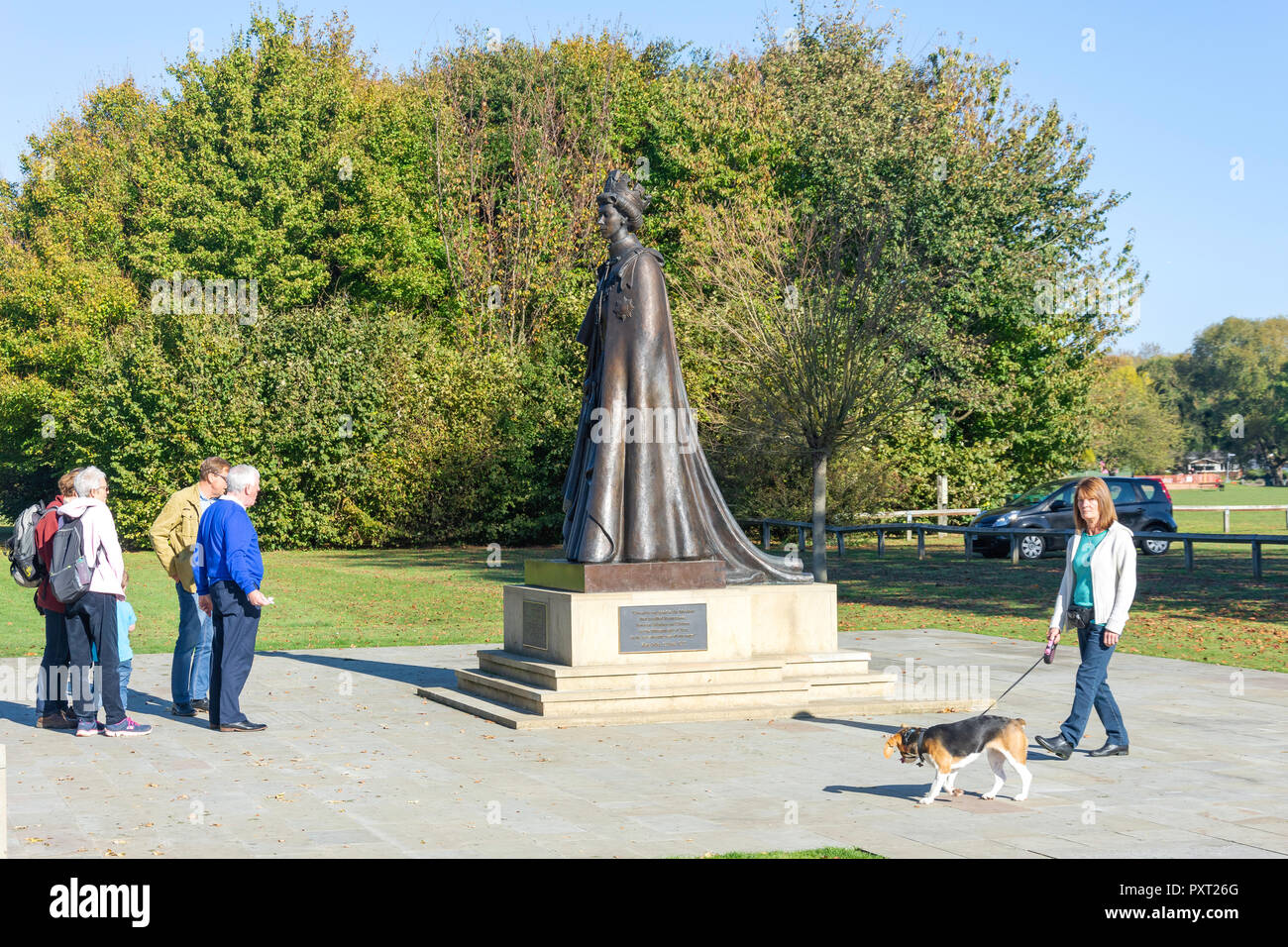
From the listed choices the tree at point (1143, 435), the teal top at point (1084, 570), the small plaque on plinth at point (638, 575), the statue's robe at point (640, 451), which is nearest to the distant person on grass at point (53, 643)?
the small plaque on plinth at point (638, 575)

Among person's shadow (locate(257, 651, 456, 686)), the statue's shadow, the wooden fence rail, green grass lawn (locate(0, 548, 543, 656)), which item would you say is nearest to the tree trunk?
the wooden fence rail

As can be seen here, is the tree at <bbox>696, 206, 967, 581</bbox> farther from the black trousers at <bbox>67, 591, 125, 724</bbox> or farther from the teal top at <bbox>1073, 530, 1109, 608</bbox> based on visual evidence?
the black trousers at <bbox>67, 591, 125, 724</bbox>

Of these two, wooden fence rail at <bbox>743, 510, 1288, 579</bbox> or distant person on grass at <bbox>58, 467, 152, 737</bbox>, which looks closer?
distant person on grass at <bbox>58, 467, 152, 737</bbox>

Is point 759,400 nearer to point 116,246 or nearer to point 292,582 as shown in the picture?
point 292,582

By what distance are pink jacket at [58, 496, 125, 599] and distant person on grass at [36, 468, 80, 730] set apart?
0.68 ft

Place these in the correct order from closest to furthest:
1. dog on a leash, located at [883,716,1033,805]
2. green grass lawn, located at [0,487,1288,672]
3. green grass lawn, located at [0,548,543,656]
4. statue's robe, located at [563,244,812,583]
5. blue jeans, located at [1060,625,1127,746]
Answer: dog on a leash, located at [883,716,1033,805] → blue jeans, located at [1060,625,1127,746] → statue's robe, located at [563,244,812,583] → green grass lawn, located at [0,487,1288,672] → green grass lawn, located at [0,548,543,656]

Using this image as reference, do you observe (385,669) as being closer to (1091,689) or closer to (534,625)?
(534,625)

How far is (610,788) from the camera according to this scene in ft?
26.0

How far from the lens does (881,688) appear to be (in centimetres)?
1139

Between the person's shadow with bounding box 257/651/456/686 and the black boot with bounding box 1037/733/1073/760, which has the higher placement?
the black boot with bounding box 1037/733/1073/760

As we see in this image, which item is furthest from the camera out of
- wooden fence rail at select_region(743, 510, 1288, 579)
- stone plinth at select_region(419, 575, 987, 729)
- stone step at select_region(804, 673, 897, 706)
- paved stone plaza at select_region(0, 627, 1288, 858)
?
wooden fence rail at select_region(743, 510, 1288, 579)

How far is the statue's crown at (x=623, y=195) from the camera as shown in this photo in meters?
11.6

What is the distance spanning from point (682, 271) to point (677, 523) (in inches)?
1101

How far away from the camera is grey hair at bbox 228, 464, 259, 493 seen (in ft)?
33.2
